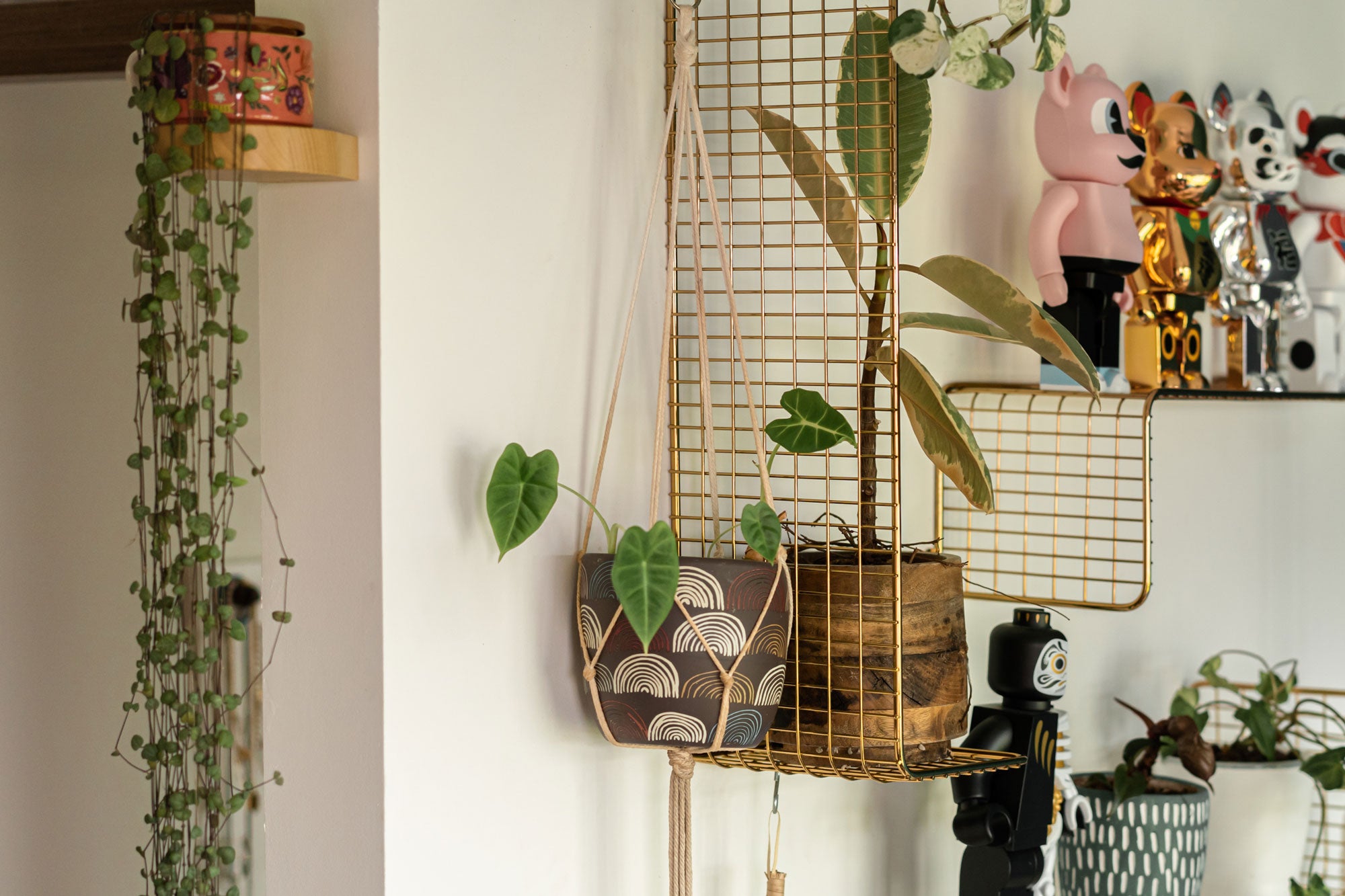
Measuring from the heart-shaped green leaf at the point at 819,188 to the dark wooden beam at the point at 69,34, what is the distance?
28.1 inches

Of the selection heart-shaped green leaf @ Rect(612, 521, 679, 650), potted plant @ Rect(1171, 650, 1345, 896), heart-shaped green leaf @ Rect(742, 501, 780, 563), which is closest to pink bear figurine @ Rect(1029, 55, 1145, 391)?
potted plant @ Rect(1171, 650, 1345, 896)

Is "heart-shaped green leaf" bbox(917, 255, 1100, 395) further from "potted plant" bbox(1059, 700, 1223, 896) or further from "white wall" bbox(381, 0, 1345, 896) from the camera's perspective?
"potted plant" bbox(1059, 700, 1223, 896)

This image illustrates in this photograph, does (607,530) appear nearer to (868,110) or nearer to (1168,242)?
(868,110)

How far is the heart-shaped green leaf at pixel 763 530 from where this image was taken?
1.30 metres

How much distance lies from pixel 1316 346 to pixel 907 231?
0.92 m

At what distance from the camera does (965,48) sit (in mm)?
1270

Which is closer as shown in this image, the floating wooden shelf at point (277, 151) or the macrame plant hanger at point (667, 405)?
the floating wooden shelf at point (277, 151)

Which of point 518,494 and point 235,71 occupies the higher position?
point 235,71

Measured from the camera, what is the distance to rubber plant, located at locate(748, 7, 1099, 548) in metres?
1.40

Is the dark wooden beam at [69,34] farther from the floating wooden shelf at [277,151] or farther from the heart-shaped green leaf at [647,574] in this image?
the heart-shaped green leaf at [647,574]

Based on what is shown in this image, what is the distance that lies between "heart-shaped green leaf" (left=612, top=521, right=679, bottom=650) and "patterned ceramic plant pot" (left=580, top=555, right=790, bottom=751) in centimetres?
5

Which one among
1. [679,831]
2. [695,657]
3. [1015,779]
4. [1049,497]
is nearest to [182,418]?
[695,657]

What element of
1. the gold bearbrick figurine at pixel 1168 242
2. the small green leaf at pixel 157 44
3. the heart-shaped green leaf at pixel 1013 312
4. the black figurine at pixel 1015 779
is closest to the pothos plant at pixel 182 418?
the small green leaf at pixel 157 44

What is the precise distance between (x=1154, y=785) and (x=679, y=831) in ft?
3.14
